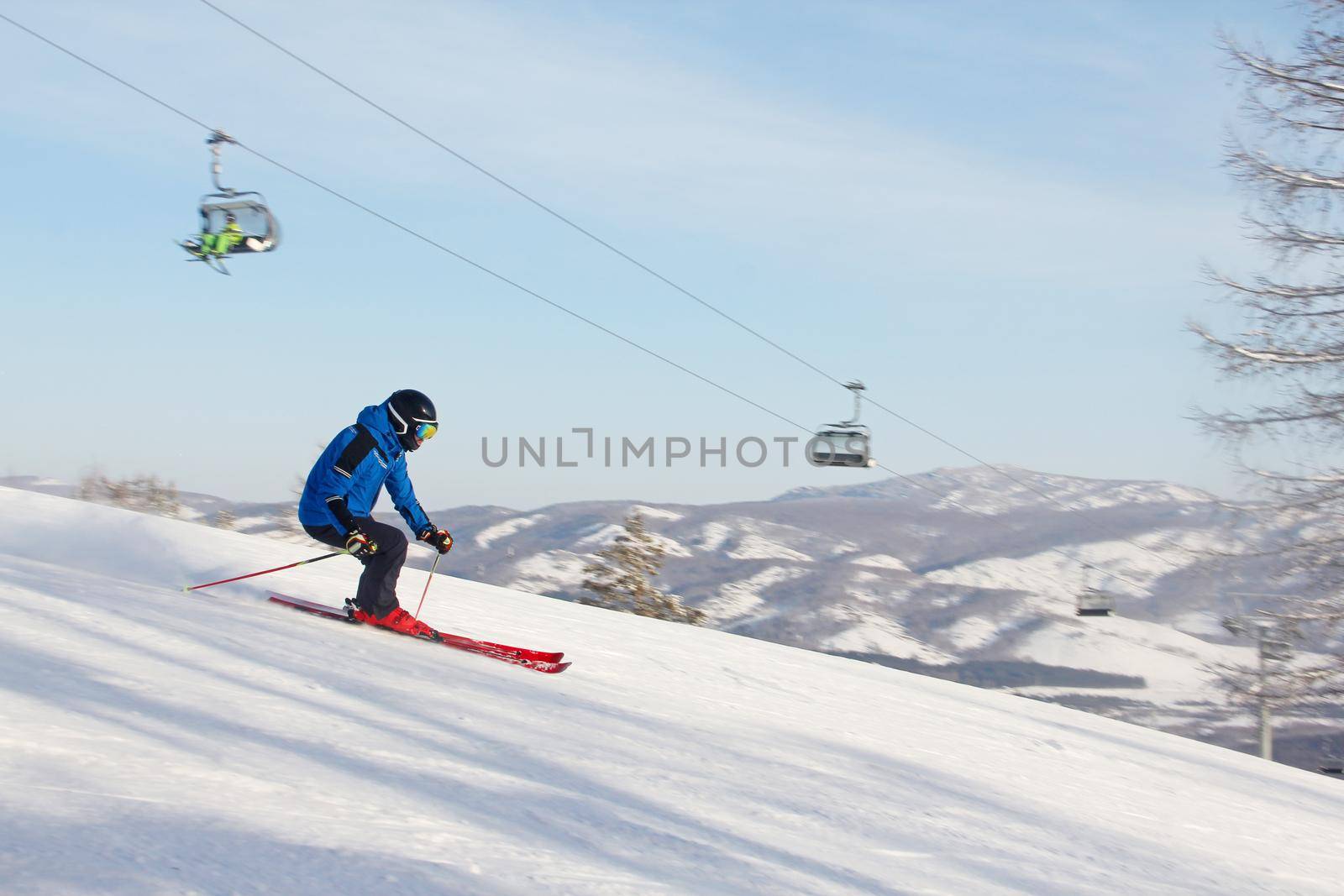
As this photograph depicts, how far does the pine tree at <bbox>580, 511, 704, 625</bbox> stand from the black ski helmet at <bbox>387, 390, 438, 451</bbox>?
23798mm

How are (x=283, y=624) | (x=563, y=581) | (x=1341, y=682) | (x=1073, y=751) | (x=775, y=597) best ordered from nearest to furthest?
(x=283, y=624) < (x=1073, y=751) < (x=1341, y=682) < (x=563, y=581) < (x=775, y=597)

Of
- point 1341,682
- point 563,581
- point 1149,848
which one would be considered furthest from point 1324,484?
point 563,581

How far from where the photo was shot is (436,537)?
25.7ft

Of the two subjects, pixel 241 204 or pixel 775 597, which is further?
pixel 775 597

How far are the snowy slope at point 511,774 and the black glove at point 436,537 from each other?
0.76 metres

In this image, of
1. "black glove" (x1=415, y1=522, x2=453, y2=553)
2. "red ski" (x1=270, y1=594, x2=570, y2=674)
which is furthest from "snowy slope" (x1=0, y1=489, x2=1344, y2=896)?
"black glove" (x1=415, y1=522, x2=453, y2=553)

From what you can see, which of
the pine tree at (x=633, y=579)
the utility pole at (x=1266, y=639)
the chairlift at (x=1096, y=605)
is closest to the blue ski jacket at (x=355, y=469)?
the utility pole at (x=1266, y=639)

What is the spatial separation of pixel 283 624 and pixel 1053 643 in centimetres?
A: 16494

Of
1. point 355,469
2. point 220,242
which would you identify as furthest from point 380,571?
point 220,242

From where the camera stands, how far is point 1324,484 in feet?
45.6

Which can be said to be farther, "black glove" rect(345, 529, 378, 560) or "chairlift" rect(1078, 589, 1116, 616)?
"chairlift" rect(1078, 589, 1116, 616)

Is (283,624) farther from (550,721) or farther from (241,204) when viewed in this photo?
(241,204)

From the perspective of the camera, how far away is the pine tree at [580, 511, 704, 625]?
3178 cm

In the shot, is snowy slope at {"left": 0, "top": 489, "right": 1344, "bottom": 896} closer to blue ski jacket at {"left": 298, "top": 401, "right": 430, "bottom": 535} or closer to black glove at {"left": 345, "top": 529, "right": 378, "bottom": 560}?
black glove at {"left": 345, "top": 529, "right": 378, "bottom": 560}
